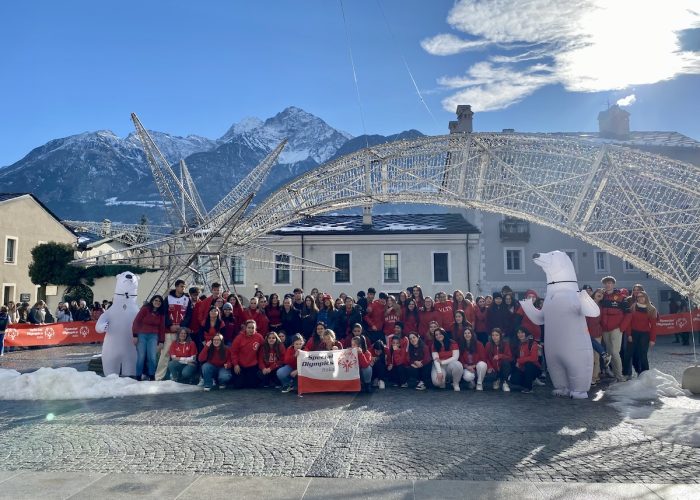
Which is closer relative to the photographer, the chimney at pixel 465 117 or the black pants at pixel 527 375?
the black pants at pixel 527 375

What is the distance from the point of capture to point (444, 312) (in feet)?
36.5

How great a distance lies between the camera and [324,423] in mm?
7086

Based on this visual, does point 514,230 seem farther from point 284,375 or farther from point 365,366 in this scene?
point 284,375

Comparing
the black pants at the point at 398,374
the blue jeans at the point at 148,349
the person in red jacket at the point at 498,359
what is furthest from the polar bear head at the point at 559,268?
the blue jeans at the point at 148,349

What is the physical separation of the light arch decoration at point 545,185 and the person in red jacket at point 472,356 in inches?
A: 161

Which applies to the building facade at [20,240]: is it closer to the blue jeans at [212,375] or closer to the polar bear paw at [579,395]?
the blue jeans at [212,375]

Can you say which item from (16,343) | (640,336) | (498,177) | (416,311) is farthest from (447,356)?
(16,343)

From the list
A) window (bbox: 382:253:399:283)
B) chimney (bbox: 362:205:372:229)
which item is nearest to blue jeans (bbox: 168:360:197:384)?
window (bbox: 382:253:399:283)

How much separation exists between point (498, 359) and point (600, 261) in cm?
2314

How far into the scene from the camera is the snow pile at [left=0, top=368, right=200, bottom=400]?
29.3 ft

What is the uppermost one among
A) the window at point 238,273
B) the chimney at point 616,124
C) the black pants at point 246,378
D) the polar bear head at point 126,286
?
the chimney at point 616,124

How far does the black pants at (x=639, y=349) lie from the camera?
415 inches

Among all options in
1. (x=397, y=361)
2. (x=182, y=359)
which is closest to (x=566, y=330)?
(x=397, y=361)

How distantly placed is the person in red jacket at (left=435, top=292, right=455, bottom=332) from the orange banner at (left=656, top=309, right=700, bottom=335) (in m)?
12.6
